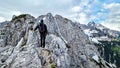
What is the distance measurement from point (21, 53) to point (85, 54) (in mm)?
16861

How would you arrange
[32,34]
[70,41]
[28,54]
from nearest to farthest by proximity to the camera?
[28,54]
[32,34]
[70,41]

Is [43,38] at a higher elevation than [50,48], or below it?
higher

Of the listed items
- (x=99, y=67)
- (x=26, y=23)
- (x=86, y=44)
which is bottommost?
(x=99, y=67)

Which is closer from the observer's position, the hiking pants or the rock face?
the rock face

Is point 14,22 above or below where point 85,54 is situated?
above

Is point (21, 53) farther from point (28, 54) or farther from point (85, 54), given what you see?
point (85, 54)

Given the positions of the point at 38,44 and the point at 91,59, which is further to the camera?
the point at 91,59

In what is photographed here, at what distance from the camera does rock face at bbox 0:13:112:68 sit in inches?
1483

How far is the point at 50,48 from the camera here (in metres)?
42.7

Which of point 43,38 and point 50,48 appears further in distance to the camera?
point 43,38

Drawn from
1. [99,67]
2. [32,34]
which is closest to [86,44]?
[99,67]

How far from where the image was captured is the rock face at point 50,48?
37656 mm

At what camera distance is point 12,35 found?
5797 cm

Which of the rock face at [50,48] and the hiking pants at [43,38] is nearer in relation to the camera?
the rock face at [50,48]
